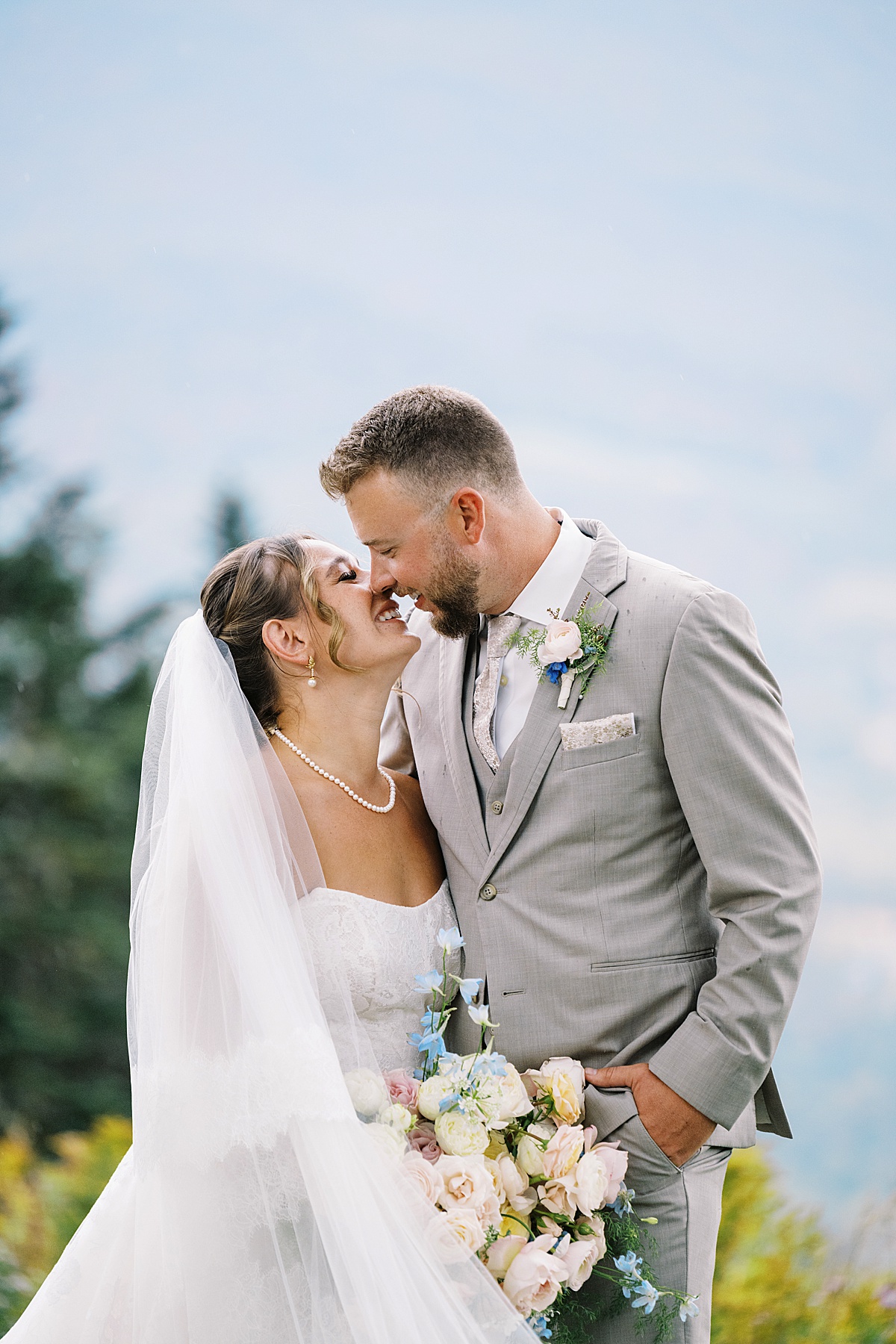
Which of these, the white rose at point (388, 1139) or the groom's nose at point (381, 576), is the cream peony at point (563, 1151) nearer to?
the white rose at point (388, 1139)

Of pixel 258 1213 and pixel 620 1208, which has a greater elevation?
pixel 258 1213

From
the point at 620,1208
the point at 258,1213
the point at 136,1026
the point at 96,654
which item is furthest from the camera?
the point at 96,654

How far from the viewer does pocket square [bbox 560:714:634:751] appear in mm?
2422

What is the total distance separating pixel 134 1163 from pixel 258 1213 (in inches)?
10.4

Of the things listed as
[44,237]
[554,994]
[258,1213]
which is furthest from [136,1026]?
[44,237]

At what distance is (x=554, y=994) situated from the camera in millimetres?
2387

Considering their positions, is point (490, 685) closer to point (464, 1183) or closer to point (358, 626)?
point (358, 626)

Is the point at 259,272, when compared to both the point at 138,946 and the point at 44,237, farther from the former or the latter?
the point at 138,946

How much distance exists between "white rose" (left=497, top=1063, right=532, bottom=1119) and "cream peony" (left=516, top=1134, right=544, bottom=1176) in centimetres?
5

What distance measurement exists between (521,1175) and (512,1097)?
16 centimetres

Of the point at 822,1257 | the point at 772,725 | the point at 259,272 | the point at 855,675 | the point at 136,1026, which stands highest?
the point at 259,272

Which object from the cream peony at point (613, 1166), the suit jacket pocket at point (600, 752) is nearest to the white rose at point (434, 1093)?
the cream peony at point (613, 1166)

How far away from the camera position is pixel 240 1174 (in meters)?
1.98

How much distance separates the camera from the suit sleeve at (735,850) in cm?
226
